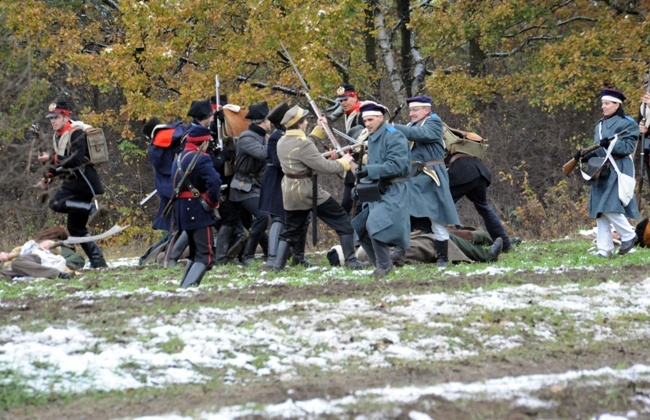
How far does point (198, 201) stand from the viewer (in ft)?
35.2

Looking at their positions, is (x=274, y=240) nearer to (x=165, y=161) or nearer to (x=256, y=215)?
(x=256, y=215)

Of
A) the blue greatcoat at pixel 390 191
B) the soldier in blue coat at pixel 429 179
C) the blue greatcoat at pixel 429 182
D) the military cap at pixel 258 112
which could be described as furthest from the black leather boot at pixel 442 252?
the military cap at pixel 258 112

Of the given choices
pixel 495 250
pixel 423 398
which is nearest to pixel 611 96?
pixel 495 250

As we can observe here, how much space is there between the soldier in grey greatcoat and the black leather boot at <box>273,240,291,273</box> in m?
1.31

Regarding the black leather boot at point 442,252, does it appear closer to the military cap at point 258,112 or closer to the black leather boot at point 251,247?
the black leather boot at point 251,247

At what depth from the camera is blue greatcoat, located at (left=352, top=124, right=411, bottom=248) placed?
A: 1179 cm

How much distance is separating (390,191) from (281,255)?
77.4 inches

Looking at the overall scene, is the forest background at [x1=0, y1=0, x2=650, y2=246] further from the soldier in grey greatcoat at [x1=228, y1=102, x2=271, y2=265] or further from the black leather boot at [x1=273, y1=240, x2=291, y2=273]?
the black leather boot at [x1=273, y1=240, x2=291, y2=273]

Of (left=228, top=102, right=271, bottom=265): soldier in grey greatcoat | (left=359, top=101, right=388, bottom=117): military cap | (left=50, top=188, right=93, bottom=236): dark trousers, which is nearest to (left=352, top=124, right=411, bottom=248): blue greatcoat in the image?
(left=359, top=101, right=388, bottom=117): military cap

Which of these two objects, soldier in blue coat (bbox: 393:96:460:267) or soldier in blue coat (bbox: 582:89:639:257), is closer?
soldier in blue coat (bbox: 393:96:460:267)

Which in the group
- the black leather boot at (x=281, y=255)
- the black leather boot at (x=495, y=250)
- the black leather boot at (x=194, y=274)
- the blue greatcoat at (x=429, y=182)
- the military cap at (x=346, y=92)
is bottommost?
the black leather boot at (x=495, y=250)

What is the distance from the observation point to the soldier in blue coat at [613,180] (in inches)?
523

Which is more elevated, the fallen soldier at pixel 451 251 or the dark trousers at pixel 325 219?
the dark trousers at pixel 325 219

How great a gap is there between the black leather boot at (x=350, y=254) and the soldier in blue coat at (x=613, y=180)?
2.86 metres
